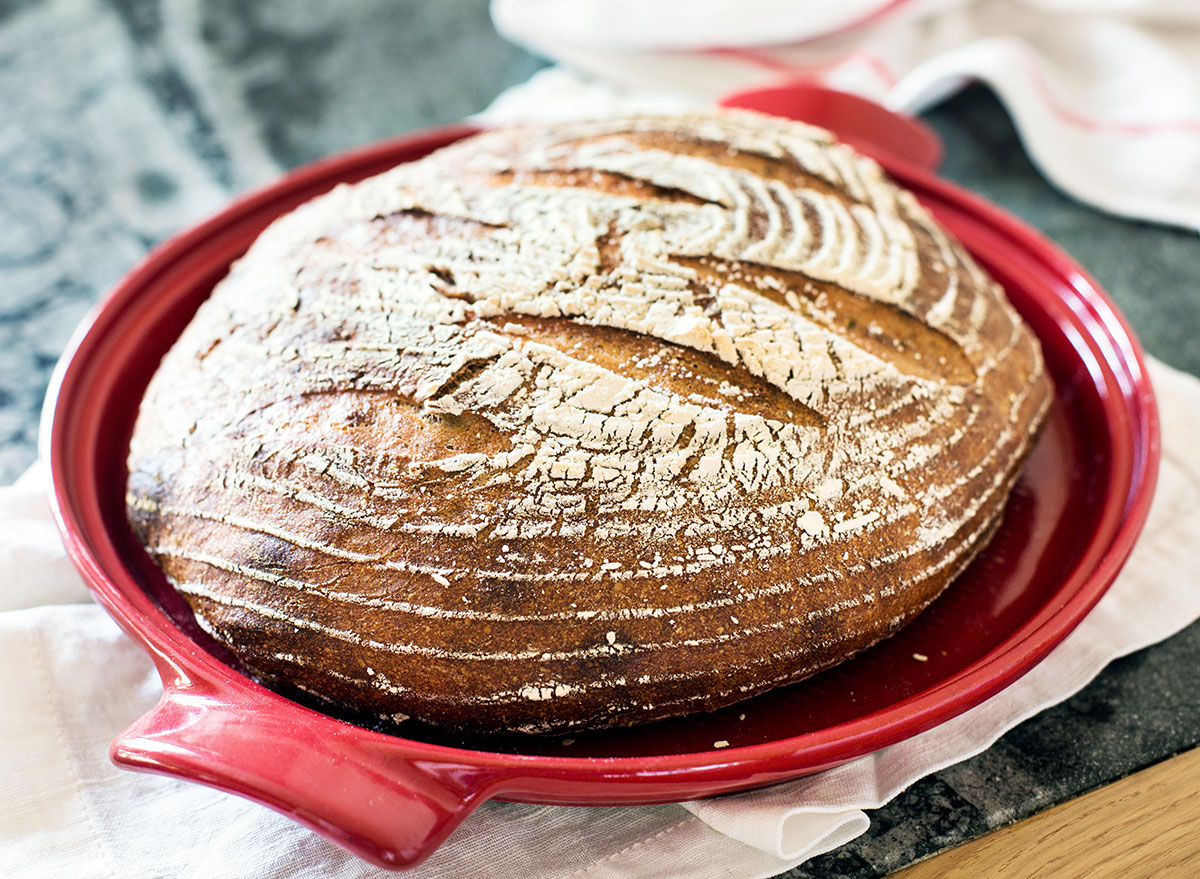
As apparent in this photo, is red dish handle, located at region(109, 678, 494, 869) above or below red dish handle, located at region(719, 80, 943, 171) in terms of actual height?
below

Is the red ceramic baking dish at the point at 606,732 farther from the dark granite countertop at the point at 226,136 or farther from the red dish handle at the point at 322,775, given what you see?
the dark granite countertop at the point at 226,136

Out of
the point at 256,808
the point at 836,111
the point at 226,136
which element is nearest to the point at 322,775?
the point at 256,808

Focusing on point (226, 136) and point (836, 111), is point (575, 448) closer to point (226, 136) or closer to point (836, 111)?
point (836, 111)

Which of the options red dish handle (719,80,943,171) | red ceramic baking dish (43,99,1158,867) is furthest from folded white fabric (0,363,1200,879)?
red dish handle (719,80,943,171)

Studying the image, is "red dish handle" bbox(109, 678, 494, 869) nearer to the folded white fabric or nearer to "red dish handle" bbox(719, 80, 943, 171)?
the folded white fabric

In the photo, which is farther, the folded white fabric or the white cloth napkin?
the white cloth napkin
